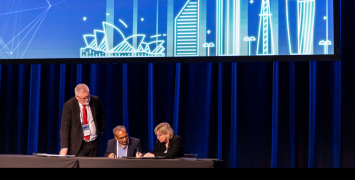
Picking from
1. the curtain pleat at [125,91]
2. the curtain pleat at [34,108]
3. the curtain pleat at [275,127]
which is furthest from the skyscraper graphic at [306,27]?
the curtain pleat at [34,108]

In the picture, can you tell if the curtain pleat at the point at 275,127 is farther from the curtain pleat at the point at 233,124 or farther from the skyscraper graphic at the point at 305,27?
the skyscraper graphic at the point at 305,27

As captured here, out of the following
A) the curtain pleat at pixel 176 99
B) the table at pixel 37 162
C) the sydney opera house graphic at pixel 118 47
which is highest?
the sydney opera house graphic at pixel 118 47

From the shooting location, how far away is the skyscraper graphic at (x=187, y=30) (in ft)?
12.0

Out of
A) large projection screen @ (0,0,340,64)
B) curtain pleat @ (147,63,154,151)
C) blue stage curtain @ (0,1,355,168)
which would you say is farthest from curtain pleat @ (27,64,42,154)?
curtain pleat @ (147,63,154,151)

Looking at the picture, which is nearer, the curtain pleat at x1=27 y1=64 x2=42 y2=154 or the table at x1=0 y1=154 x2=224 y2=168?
the table at x1=0 y1=154 x2=224 y2=168

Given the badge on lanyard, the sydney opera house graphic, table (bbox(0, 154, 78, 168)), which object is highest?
the sydney opera house graphic

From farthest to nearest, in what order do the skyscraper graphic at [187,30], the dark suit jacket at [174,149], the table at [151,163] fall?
the skyscraper graphic at [187,30]
the dark suit jacket at [174,149]
the table at [151,163]

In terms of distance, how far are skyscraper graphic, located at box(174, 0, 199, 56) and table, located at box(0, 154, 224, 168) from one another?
1.35m

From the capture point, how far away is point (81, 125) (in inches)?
132

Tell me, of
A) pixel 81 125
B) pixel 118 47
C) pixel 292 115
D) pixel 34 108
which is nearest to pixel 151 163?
pixel 81 125

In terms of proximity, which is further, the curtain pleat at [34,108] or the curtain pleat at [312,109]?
the curtain pleat at [34,108]

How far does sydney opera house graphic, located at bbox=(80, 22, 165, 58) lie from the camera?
146 inches

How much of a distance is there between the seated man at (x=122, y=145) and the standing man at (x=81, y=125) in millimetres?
150

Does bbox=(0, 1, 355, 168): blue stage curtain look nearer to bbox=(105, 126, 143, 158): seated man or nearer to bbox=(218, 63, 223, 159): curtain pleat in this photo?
bbox=(218, 63, 223, 159): curtain pleat
